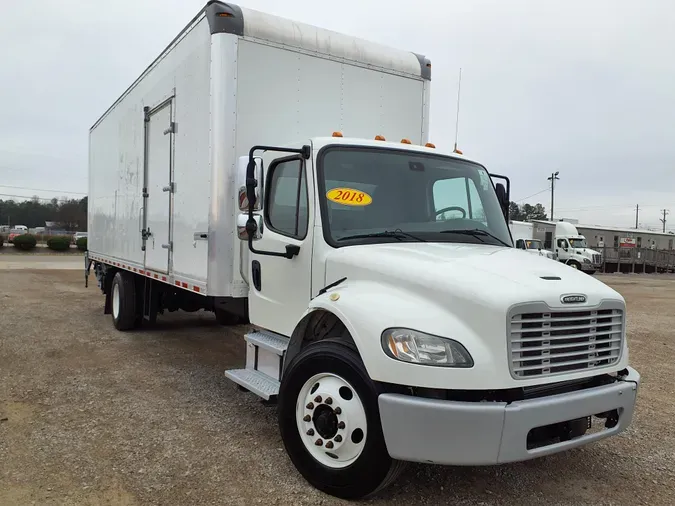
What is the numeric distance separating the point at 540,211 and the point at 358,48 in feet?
333

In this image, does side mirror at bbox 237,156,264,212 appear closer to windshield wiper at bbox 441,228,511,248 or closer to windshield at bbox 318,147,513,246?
windshield at bbox 318,147,513,246

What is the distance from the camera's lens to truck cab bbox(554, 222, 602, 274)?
34750 millimetres

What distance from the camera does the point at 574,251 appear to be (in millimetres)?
35625

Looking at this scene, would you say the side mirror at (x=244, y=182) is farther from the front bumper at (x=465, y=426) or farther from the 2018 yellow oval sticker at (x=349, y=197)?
the front bumper at (x=465, y=426)

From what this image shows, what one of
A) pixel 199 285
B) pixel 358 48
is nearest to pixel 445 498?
pixel 199 285

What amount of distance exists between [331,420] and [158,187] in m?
4.53

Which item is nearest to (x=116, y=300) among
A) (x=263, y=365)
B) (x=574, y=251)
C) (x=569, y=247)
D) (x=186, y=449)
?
(x=263, y=365)

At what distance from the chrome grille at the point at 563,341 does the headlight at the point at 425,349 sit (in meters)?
0.29

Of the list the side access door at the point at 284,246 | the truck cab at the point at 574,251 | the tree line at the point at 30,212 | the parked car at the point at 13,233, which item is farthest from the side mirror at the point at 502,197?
the tree line at the point at 30,212

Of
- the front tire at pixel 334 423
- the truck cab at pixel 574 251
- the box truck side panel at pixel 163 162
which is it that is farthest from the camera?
the truck cab at pixel 574 251

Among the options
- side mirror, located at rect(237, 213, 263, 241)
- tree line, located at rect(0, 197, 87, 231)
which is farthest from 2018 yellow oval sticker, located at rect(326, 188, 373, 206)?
tree line, located at rect(0, 197, 87, 231)

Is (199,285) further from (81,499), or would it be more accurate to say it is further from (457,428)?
(457,428)

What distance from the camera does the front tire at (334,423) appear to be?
3135mm

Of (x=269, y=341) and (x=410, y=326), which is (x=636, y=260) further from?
(x=410, y=326)
